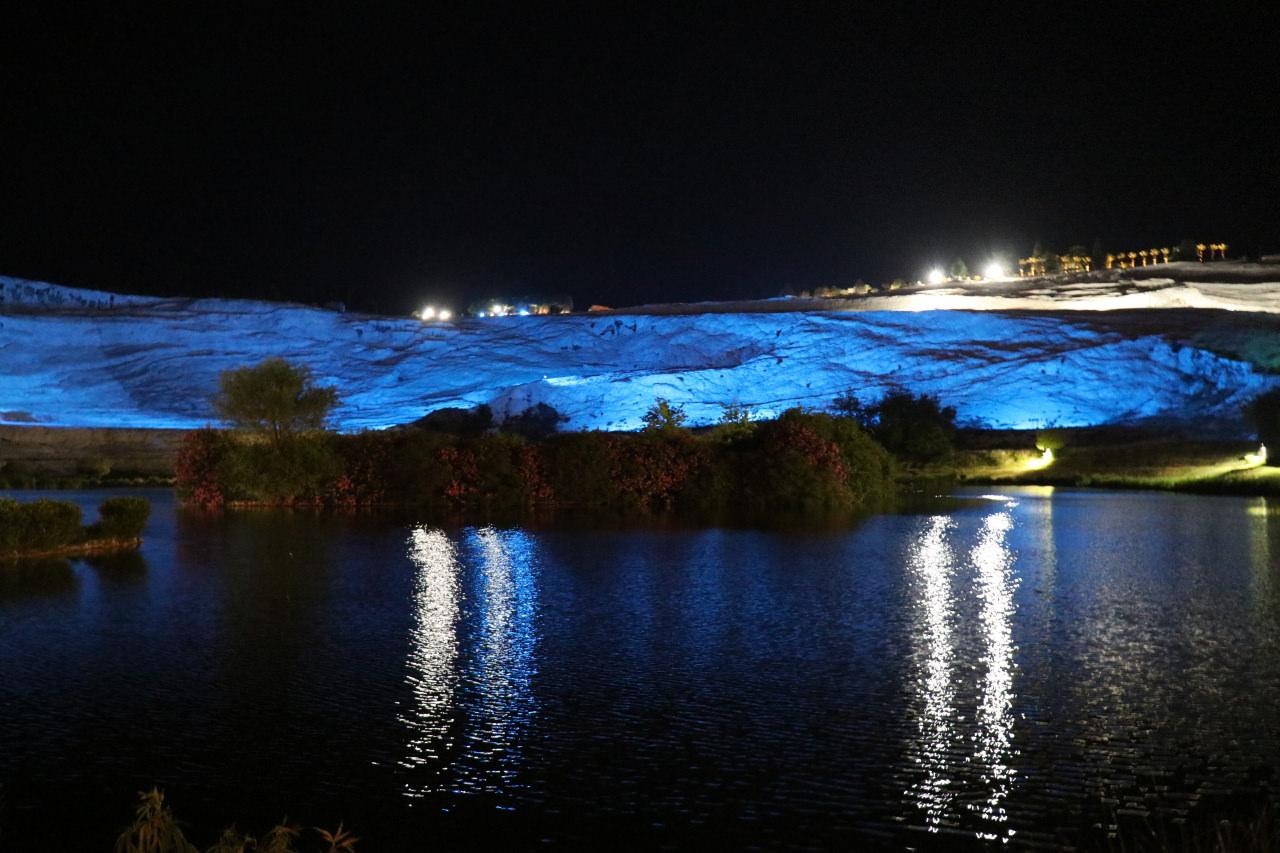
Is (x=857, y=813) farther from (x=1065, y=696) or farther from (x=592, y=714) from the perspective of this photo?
(x=1065, y=696)

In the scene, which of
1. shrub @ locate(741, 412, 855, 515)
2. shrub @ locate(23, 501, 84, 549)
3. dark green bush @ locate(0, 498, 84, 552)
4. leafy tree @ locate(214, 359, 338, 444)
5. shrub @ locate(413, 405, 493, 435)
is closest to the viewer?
dark green bush @ locate(0, 498, 84, 552)

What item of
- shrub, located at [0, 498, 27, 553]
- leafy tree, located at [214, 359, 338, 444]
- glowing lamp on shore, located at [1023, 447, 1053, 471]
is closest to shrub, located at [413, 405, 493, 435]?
leafy tree, located at [214, 359, 338, 444]

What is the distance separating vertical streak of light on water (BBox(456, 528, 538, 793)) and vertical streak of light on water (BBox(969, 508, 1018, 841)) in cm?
324

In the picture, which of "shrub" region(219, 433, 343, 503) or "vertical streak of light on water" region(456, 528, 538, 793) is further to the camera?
"shrub" region(219, 433, 343, 503)

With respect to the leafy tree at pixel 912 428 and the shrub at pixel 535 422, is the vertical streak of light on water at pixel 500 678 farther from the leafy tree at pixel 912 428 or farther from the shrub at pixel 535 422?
the shrub at pixel 535 422

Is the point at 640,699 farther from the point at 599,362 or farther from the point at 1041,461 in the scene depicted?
the point at 599,362

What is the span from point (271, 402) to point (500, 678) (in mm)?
26684

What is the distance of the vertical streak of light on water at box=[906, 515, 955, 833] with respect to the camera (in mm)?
8211

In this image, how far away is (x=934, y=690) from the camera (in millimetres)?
11117

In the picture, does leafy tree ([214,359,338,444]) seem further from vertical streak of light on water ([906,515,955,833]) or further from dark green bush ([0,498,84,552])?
vertical streak of light on water ([906,515,955,833])

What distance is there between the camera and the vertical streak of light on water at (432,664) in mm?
9289

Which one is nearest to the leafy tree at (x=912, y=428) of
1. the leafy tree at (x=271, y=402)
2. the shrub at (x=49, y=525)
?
the leafy tree at (x=271, y=402)

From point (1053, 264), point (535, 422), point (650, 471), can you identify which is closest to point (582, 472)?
point (650, 471)

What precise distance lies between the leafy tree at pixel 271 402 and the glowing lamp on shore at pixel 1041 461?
31.8 meters
